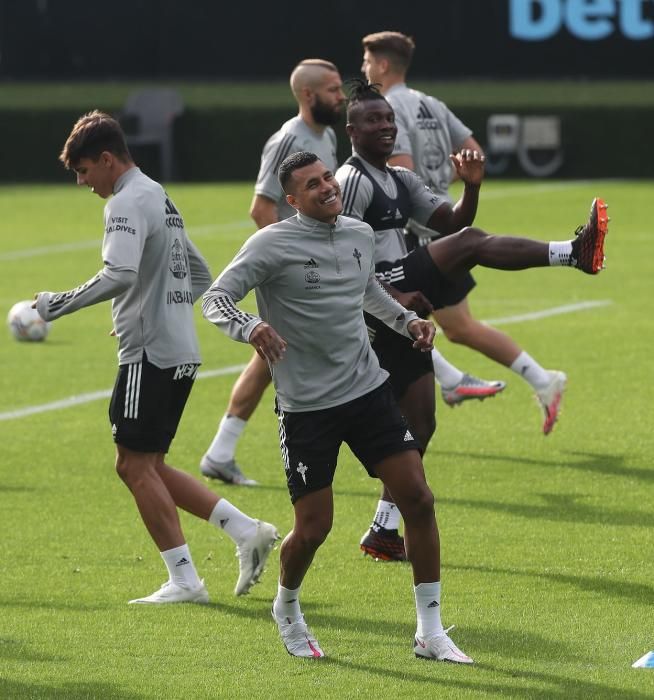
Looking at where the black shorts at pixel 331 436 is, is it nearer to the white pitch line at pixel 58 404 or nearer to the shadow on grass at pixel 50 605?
the shadow on grass at pixel 50 605

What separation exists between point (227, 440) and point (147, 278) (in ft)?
9.66

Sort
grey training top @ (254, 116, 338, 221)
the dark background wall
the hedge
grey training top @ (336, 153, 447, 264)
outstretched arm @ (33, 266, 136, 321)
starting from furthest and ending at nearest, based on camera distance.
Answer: the dark background wall, the hedge, grey training top @ (254, 116, 338, 221), grey training top @ (336, 153, 447, 264), outstretched arm @ (33, 266, 136, 321)

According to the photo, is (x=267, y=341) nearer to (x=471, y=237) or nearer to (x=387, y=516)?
(x=471, y=237)

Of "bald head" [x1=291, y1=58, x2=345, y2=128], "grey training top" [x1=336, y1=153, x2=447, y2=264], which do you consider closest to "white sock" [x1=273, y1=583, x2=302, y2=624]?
"grey training top" [x1=336, y1=153, x2=447, y2=264]

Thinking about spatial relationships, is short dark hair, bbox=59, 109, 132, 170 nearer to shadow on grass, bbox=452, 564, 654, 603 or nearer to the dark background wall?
shadow on grass, bbox=452, 564, 654, 603

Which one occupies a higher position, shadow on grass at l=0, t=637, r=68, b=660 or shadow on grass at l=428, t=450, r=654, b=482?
shadow on grass at l=0, t=637, r=68, b=660

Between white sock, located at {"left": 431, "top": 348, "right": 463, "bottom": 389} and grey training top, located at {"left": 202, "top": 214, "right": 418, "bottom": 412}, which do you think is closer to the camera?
grey training top, located at {"left": 202, "top": 214, "right": 418, "bottom": 412}

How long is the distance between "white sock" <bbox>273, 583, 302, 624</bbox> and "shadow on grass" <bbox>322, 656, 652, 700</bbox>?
0.25 metres

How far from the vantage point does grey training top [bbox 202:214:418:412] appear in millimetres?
7008

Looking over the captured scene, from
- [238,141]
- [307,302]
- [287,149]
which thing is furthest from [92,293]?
[238,141]

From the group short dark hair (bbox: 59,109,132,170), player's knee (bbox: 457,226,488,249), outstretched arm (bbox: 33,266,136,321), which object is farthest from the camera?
player's knee (bbox: 457,226,488,249)

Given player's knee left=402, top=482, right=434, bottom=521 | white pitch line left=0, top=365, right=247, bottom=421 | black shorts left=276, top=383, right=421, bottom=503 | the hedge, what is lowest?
the hedge

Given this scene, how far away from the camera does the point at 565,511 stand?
9797 mm

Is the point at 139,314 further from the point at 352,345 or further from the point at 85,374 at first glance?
the point at 85,374
